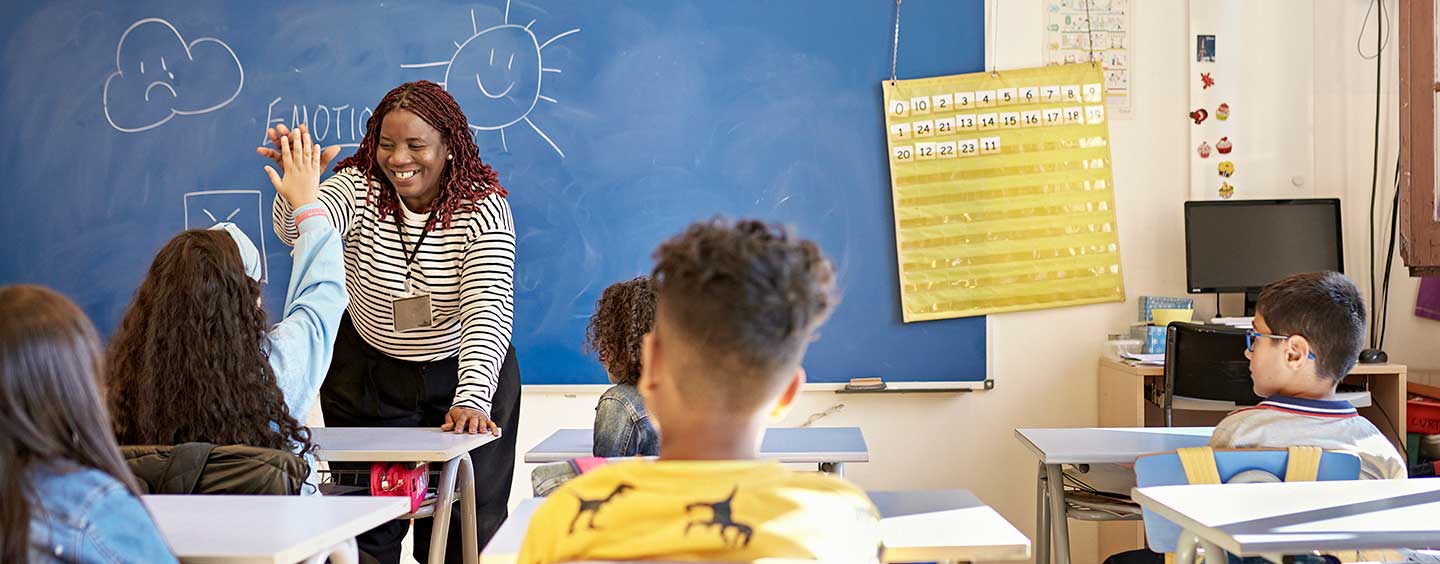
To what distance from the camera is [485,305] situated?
2.91 meters

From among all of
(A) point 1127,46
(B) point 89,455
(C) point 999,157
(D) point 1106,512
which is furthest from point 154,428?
(A) point 1127,46

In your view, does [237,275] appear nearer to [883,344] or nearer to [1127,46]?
[883,344]

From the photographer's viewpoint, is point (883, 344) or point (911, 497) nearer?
point (911, 497)

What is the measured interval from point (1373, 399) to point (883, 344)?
1.61m

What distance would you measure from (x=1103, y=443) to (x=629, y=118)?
215 centimetres

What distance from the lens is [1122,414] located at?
399 centimetres

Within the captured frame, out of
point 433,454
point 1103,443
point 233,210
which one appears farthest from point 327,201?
point 1103,443

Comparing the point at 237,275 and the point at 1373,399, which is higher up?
the point at 237,275

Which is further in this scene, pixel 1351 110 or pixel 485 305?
pixel 1351 110

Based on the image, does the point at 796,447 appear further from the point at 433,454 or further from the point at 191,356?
the point at 191,356

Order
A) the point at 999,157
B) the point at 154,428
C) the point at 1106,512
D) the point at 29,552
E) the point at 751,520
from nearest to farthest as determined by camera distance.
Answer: the point at 751,520
the point at 29,552
the point at 154,428
the point at 1106,512
the point at 999,157

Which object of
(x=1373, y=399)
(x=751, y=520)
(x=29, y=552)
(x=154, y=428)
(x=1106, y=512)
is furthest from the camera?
(x=1373, y=399)

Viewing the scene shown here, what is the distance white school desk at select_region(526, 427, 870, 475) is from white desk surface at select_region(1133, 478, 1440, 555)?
0.88 meters

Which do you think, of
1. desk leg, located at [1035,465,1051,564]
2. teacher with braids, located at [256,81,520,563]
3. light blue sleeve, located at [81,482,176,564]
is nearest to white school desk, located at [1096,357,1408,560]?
desk leg, located at [1035,465,1051,564]
